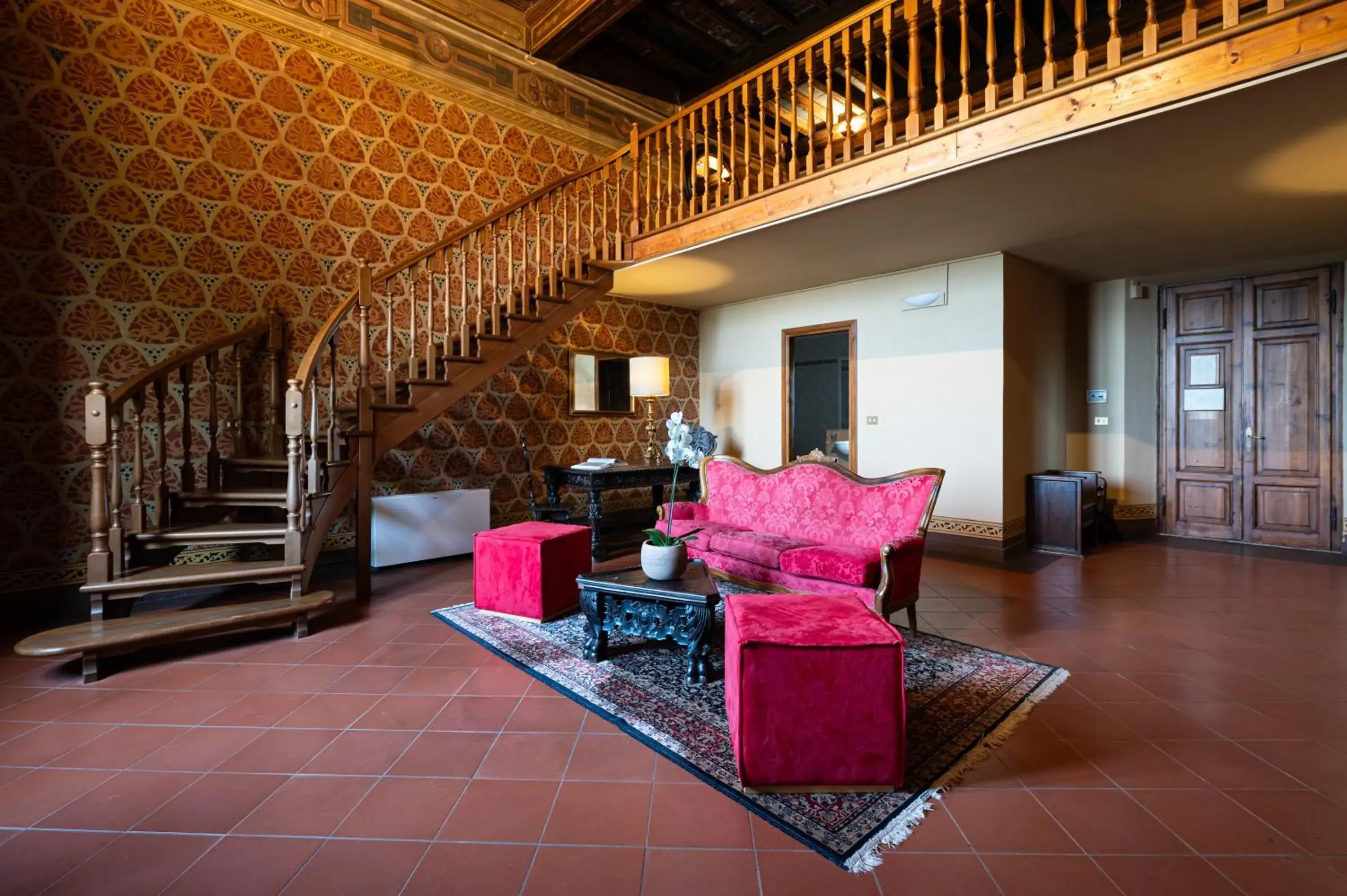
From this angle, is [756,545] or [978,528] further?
[978,528]

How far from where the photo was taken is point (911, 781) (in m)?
1.93

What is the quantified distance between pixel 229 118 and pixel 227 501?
293cm

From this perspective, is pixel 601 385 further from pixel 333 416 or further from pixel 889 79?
pixel 889 79

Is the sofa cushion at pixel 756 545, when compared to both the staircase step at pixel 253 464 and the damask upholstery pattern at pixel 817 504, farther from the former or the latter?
the staircase step at pixel 253 464

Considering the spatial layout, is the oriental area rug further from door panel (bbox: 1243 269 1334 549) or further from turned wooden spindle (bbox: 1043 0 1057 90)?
door panel (bbox: 1243 269 1334 549)

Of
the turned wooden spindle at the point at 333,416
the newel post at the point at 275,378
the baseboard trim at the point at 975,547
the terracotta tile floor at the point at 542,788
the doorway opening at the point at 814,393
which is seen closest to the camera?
the terracotta tile floor at the point at 542,788

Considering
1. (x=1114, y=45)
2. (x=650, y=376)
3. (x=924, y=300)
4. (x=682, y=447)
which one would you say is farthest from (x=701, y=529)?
(x=1114, y=45)

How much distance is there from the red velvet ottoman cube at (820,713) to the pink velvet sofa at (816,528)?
109cm

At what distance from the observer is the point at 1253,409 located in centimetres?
589

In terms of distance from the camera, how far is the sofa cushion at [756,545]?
3.62 meters

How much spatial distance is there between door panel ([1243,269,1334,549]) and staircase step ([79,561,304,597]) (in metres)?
8.39

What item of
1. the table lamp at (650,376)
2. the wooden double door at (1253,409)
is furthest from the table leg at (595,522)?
the wooden double door at (1253,409)

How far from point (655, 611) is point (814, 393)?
488 cm

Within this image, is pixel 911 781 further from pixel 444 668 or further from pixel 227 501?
pixel 227 501
